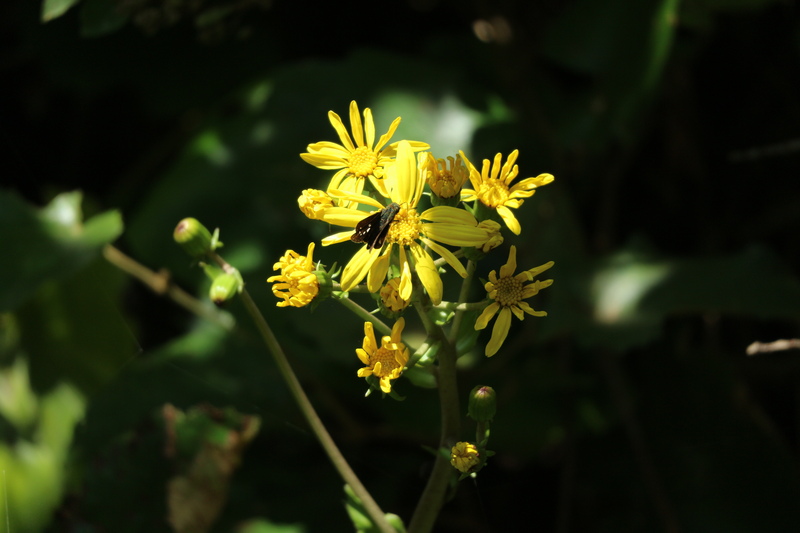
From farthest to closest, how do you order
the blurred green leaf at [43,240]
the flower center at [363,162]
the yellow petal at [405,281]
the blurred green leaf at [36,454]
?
the blurred green leaf at [43,240] < the blurred green leaf at [36,454] < the flower center at [363,162] < the yellow petal at [405,281]

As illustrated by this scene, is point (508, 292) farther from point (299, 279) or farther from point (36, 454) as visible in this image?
point (36, 454)

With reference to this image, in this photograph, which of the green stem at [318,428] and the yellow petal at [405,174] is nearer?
the yellow petal at [405,174]

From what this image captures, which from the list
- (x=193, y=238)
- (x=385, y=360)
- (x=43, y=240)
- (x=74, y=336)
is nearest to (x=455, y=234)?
(x=385, y=360)

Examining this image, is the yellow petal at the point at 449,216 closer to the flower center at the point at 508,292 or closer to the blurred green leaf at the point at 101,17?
the flower center at the point at 508,292

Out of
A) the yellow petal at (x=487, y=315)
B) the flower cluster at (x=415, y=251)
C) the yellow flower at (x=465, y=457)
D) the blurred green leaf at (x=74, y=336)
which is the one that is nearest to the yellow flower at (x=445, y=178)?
the flower cluster at (x=415, y=251)

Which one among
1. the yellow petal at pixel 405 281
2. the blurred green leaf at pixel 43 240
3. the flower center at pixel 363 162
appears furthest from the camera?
the blurred green leaf at pixel 43 240

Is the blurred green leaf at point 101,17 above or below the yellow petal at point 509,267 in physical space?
above
